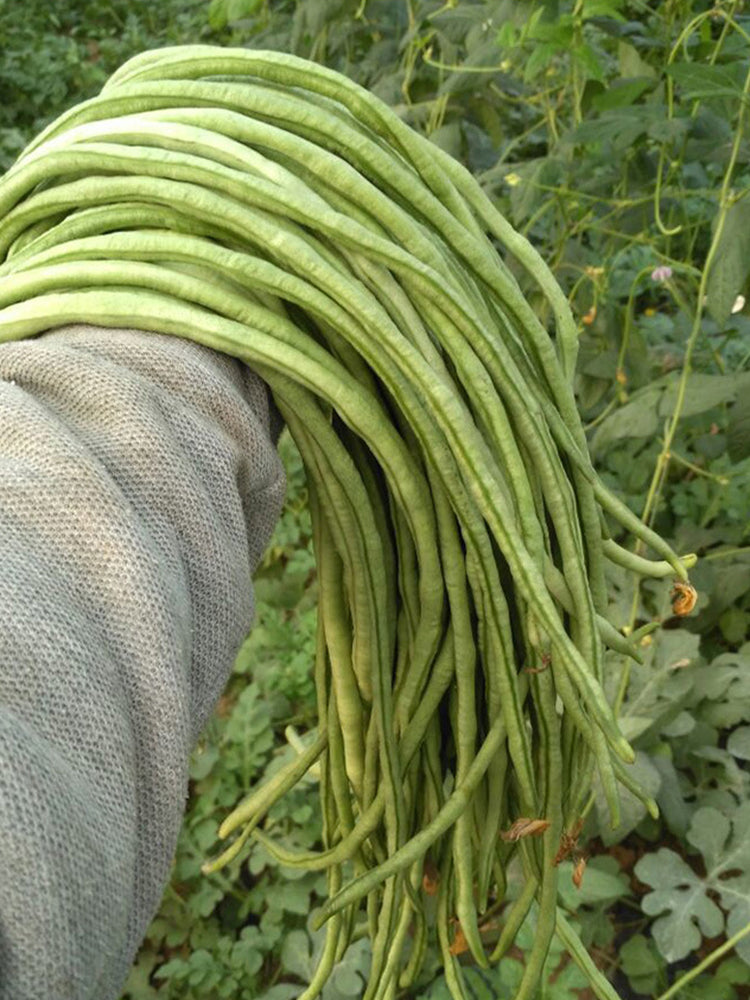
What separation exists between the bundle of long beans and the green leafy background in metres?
0.60

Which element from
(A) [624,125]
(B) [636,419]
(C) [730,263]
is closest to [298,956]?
(B) [636,419]

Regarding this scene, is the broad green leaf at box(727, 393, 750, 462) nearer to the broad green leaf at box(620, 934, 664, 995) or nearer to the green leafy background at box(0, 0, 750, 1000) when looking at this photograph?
the green leafy background at box(0, 0, 750, 1000)

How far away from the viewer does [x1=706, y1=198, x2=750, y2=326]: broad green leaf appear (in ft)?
3.55

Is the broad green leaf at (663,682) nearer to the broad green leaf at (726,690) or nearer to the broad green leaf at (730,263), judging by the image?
the broad green leaf at (726,690)

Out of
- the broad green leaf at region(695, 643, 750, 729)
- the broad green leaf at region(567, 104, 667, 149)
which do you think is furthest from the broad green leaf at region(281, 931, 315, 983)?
the broad green leaf at region(567, 104, 667, 149)

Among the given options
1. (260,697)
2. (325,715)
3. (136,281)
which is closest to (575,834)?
(325,715)

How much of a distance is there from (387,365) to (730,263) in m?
0.72

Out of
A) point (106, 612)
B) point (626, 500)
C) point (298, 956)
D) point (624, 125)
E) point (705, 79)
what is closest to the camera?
point (106, 612)

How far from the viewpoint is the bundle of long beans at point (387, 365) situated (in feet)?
1.63

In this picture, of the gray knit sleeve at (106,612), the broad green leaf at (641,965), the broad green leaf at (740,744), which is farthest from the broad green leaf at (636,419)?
the gray knit sleeve at (106,612)

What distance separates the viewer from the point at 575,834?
64 centimetres

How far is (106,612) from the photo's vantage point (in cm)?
43

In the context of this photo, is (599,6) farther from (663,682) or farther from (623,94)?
(663,682)

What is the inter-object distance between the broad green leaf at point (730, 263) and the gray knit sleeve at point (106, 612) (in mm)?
696
